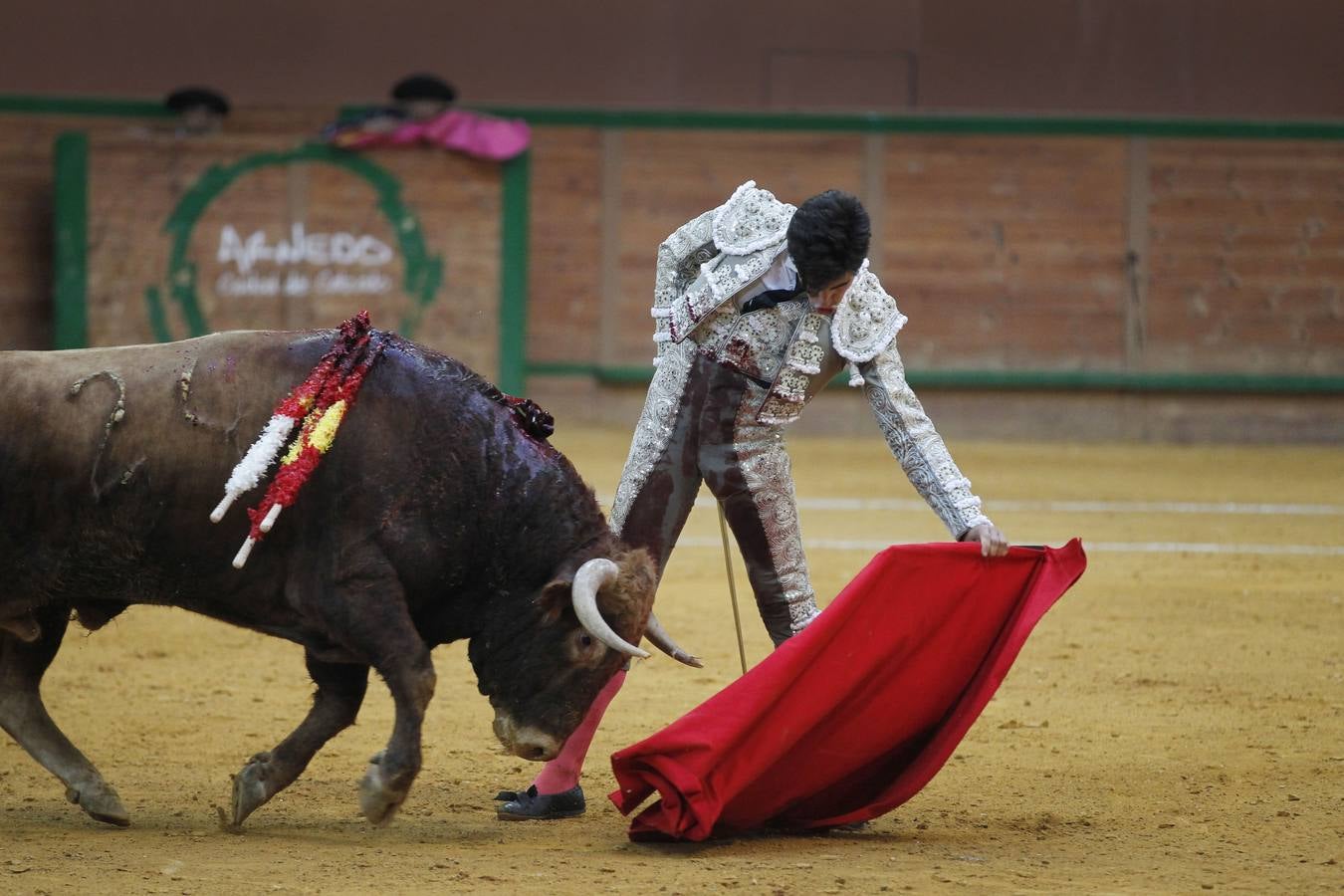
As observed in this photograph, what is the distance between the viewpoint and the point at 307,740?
3764 millimetres

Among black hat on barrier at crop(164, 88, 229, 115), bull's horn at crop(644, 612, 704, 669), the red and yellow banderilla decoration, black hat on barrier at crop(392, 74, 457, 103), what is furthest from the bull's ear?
black hat on barrier at crop(164, 88, 229, 115)

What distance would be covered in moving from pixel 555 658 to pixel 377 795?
474 mm

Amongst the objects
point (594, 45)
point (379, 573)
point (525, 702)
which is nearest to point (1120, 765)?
point (525, 702)

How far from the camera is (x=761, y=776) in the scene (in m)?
3.70

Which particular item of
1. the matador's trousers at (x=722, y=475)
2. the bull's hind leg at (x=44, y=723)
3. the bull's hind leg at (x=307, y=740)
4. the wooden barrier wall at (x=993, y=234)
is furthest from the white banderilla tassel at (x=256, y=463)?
the wooden barrier wall at (x=993, y=234)

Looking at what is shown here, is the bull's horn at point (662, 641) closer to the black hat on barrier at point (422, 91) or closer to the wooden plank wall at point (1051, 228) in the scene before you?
the wooden plank wall at point (1051, 228)

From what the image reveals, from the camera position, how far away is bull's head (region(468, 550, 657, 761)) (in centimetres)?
377

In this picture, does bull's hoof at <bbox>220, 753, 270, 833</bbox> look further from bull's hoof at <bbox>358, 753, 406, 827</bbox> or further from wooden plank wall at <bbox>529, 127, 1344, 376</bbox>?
wooden plank wall at <bbox>529, 127, 1344, 376</bbox>

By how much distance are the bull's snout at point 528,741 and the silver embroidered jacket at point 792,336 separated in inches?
32.7

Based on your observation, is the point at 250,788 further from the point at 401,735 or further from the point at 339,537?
the point at 339,537

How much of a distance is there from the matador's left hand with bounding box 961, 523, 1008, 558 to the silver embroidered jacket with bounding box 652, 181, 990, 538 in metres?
0.02

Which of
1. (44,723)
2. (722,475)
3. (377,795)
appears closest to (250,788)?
(377,795)

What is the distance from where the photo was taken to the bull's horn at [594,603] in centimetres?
362

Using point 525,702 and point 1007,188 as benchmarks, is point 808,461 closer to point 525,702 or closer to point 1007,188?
point 1007,188
